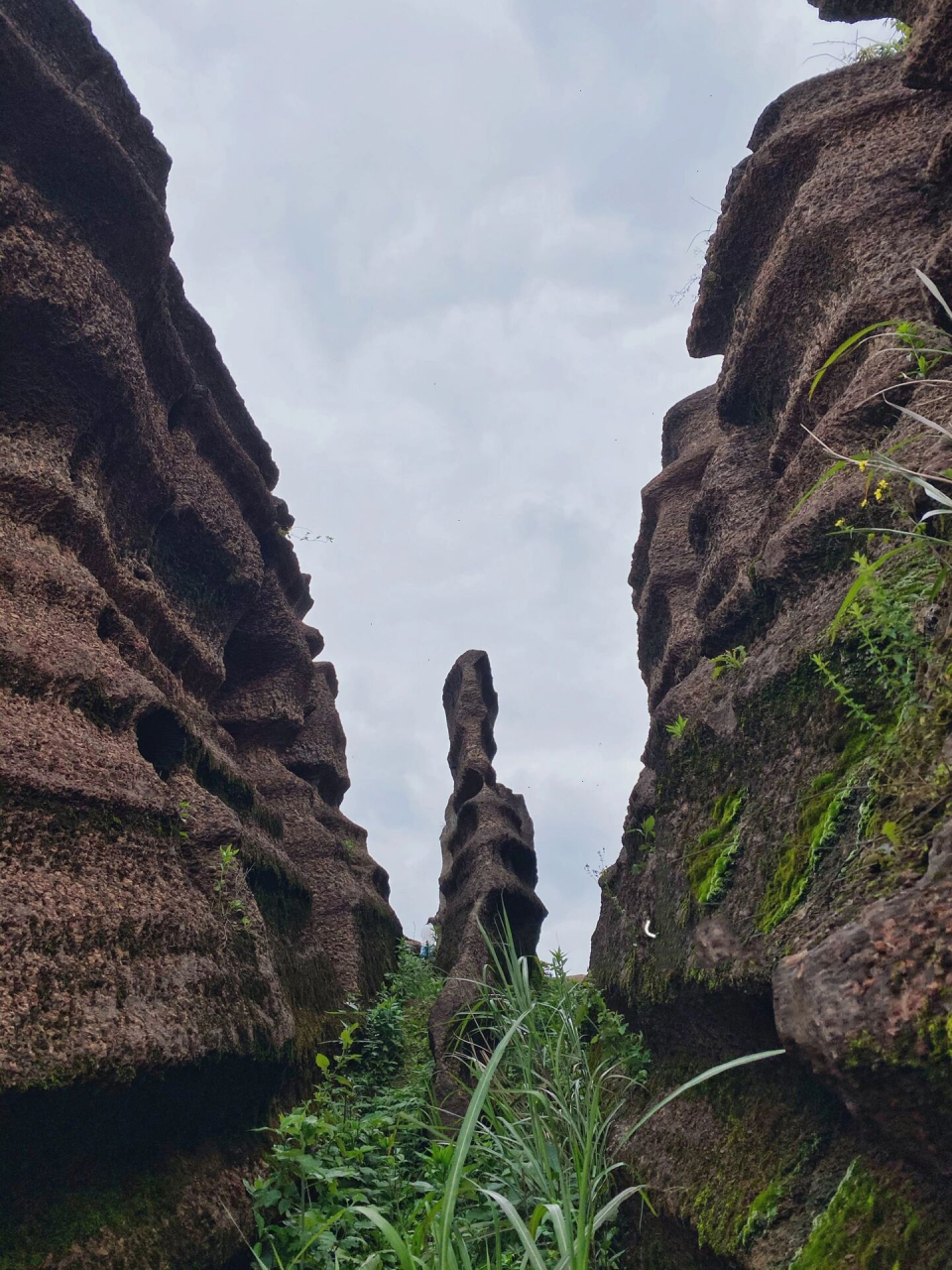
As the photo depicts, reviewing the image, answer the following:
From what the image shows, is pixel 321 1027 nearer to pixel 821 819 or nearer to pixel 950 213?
pixel 821 819

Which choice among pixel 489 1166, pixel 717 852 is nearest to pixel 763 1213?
pixel 489 1166

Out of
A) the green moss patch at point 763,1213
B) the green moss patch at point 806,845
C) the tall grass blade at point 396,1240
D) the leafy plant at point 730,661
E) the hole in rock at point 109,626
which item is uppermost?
the hole in rock at point 109,626

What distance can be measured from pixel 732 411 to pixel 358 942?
249 inches

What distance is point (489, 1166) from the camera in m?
4.04

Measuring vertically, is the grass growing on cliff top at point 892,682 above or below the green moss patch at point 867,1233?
above

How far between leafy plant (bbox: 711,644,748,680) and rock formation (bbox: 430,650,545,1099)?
4.11 metres

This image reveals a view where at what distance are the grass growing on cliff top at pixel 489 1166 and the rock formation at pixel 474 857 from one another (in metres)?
2.76

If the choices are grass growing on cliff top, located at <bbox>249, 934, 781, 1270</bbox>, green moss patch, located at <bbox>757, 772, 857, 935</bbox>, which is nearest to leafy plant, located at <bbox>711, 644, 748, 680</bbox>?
green moss patch, located at <bbox>757, 772, 857, 935</bbox>

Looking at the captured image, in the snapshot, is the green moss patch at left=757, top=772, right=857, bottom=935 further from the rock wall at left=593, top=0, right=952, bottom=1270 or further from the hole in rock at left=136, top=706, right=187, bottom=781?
the hole in rock at left=136, top=706, right=187, bottom=781

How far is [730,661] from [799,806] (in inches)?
56.0

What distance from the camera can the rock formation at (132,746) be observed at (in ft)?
12.6

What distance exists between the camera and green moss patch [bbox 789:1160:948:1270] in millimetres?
2340

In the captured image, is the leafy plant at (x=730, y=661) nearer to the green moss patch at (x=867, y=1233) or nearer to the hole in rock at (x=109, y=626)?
the green moss patch at (x=867, y=1233)

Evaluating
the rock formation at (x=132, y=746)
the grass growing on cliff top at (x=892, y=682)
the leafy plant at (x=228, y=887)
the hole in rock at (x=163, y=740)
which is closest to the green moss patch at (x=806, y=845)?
the grass growing on cliff top at (x=892, y=682)
